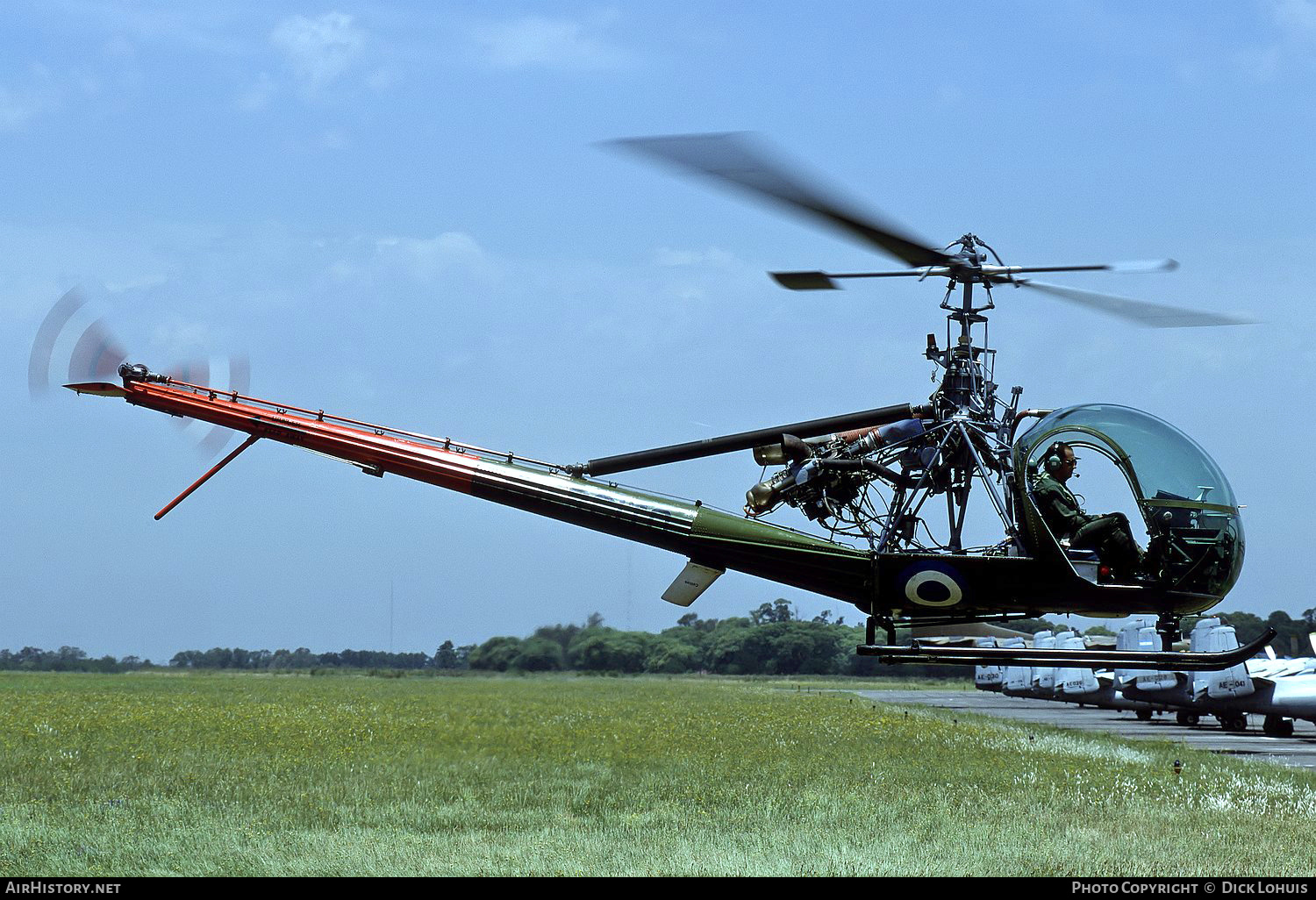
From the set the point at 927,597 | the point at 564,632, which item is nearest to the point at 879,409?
the point at 927,597

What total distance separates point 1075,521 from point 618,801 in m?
9.57

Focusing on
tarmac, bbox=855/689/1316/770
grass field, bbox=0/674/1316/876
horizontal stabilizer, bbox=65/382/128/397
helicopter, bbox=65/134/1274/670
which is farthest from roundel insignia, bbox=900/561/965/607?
tarmac, bbox=855/689/1316/770

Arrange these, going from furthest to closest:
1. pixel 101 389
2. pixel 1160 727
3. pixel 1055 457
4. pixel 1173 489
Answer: pixel 1160 727 < pixel 101 389 < pixel 1055 457 < pixel 1173 489

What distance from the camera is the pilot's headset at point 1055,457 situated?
924 cm

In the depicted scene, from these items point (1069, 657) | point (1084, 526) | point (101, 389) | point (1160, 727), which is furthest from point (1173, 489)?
point (1160, 727)

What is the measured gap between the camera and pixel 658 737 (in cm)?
2770

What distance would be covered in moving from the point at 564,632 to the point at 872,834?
5115 cm

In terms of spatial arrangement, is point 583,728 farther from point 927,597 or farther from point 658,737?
point 927,597

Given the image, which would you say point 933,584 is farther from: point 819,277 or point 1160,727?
point 1160,727

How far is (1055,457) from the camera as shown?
9.26m

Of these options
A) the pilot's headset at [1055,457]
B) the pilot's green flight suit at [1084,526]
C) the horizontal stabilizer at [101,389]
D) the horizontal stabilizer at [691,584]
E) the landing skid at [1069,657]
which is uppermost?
the horizontal stabilizer at [101,389]

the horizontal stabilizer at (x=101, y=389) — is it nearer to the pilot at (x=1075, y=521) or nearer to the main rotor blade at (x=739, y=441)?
the main rotor blade at (x=739, y=441)

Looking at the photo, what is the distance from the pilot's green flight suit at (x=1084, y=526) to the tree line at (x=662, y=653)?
0.99 meters

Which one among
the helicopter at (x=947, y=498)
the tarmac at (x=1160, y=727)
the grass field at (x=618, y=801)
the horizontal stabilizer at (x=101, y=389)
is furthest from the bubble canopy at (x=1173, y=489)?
the tarmac at (x=1160, y=727)
